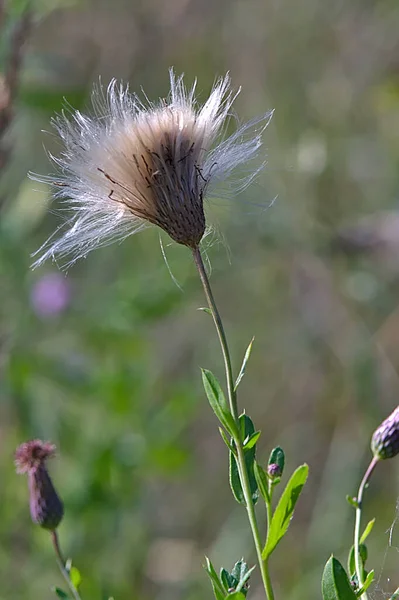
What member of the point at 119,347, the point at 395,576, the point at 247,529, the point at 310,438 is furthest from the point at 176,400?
the point at 310,438

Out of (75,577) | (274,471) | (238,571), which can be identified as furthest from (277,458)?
(75,577)

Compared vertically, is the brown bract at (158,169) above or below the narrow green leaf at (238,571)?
above

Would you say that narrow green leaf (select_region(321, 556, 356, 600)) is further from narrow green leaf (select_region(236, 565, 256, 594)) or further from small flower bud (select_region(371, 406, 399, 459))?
small flower bud (select_region(371, 406, 399, 459))

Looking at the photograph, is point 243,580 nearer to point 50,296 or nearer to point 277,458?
point 277,458

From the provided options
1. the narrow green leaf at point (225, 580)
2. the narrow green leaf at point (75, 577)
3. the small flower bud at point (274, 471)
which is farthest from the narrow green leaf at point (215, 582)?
the narrow green leaf at point (75, 577)

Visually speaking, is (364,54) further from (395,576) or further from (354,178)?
(395,576)

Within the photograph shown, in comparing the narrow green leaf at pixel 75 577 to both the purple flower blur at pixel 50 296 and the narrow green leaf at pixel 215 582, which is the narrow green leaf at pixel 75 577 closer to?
the narrow green leaf at pixel 215 582
